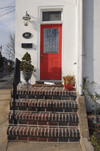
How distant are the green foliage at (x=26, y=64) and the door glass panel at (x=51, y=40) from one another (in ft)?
2.76

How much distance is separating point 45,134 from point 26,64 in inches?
94.7

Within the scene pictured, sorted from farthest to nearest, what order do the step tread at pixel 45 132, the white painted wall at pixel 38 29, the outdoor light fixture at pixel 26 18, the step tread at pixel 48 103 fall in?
the white painted wall at pixel 38 29, the outdoor light fixture at pixel 26 18, the step tread at pixel 48 103, the step tread at pixel 45 132

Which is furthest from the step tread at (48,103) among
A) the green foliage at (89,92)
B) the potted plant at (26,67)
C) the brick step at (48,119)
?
the potted plant at (26,67)

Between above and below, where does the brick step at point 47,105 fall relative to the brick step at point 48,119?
above

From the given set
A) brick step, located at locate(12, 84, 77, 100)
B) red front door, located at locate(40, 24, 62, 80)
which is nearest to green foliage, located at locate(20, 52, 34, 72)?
red front door, located at locate(40, 24, 62, 80)

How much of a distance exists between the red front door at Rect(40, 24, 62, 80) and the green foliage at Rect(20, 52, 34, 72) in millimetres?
645

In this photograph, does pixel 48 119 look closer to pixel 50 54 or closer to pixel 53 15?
pixel 50 54

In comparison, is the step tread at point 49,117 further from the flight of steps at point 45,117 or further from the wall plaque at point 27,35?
the wall plaque at point 27,35

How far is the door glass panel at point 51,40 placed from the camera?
5.06m

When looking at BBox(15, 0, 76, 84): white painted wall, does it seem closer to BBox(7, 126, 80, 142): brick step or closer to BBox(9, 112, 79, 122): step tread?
BBox(9, 112, 79, 122): step tread

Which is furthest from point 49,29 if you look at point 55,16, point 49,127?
point 49,127

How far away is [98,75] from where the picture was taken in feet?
11.6

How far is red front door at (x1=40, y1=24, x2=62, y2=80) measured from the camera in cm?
506

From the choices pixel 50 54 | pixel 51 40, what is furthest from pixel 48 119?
pixel 51 40
